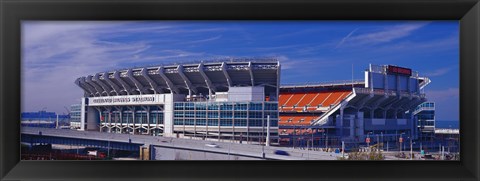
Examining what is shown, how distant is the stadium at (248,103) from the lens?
6.30 metres

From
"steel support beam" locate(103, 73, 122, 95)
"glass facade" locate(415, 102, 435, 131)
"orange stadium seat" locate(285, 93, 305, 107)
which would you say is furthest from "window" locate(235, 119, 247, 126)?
"glass facade" locate(415, 102, 435, 131)

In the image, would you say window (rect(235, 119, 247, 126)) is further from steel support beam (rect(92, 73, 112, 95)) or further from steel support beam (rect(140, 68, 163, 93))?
steel support beam (rect(92, 73, 112, 95))

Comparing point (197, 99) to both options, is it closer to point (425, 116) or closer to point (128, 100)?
point (128, 100)

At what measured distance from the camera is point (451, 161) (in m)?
1.48

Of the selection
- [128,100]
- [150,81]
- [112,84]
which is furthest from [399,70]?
[112,84]

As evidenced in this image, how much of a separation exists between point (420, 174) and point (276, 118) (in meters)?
5.57

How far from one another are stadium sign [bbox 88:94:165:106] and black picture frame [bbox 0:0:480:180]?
4.51 metres

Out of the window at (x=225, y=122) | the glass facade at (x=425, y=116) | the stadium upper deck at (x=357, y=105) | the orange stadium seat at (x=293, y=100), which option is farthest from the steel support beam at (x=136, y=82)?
the glass facade at (x=425, y=116)

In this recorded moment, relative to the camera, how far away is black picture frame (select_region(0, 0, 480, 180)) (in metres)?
1.35

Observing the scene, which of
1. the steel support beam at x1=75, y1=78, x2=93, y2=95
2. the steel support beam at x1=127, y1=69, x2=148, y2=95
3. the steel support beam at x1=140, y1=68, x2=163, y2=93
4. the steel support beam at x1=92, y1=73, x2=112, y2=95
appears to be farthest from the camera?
the steel support beam at x1=140, y1=68, x2=163, y2=93
